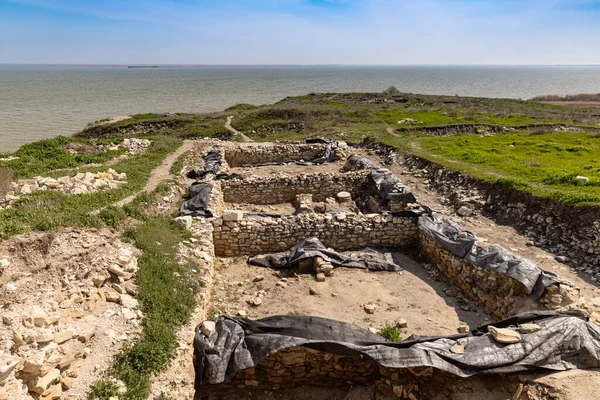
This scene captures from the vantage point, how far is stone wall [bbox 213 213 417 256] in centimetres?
1032

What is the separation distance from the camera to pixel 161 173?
581 inches

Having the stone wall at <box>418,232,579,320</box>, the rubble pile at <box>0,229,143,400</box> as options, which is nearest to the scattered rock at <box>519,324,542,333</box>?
the stone wall at <box>418,232,579,320</box>

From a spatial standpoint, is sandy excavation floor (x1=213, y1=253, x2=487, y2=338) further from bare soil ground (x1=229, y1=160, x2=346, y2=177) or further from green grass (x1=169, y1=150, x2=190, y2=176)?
bare soil ground (x1=229, y1=160, x2=346, y2=177)

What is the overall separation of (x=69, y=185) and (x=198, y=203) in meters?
3.72

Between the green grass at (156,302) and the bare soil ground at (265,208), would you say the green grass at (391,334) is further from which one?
the bare soil ground at (265,208)

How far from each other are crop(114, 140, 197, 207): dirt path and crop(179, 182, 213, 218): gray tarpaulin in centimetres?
147

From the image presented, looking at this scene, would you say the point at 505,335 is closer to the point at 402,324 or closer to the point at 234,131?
the point at 402,324

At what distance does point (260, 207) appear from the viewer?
45.8 feet

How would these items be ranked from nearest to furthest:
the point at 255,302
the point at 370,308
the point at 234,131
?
1. the point at 370,308
2. the point at 255,302
3. the point at 234,131

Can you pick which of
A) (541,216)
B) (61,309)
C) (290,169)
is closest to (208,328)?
(61,309)

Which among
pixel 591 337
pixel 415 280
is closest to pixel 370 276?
pixel 415 280

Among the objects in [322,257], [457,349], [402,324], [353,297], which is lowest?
[353,297]

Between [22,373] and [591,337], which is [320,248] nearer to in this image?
[591,337]

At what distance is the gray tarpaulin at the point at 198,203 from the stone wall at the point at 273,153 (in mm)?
7937
